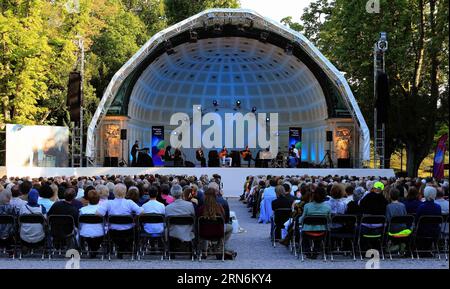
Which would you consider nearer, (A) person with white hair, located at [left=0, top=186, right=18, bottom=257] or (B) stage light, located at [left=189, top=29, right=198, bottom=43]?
(A) person with white hair, located at [left=0, top=186, right=18, bottom=257]

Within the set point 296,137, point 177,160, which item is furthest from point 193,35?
point 296,137

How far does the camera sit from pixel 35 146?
29656mm

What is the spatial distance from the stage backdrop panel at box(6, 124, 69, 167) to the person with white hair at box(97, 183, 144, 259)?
17113 mm

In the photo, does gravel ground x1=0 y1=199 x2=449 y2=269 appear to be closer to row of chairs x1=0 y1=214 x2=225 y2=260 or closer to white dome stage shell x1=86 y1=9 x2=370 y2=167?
row of chairs x1=0 y1=214 x2=225 y2=260

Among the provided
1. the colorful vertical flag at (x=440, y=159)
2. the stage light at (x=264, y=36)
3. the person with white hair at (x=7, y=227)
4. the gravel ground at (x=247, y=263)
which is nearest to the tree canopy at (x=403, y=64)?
the stage light at (x=264, y=36)

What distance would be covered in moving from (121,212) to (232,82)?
31.9 metres

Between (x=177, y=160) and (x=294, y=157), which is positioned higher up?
(x=294, y=157)

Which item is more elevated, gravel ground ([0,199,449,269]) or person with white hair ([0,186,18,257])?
person with white hair ([0,186,18,257])

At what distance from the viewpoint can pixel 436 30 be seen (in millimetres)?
36219

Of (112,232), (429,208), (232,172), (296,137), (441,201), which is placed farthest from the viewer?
(296,137)

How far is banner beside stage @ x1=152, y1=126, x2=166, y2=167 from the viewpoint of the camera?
38406 millimetres

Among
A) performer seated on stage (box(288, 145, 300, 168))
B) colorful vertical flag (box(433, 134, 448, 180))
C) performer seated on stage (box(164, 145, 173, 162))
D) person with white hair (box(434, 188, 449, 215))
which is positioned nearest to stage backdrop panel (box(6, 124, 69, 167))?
performer seated on stage (box(164, 145, 173, 162))

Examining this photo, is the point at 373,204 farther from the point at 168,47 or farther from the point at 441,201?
the point at 168,47
